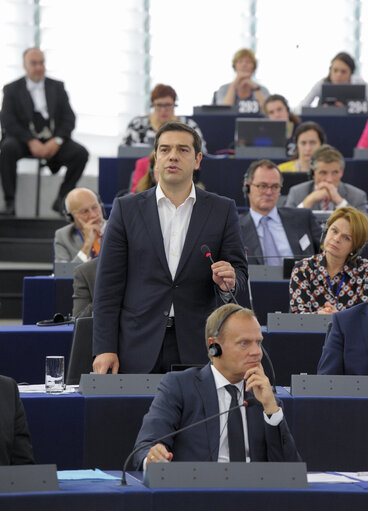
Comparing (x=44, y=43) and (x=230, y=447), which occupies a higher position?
(x=44, y=43)

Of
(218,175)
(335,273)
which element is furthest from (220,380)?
(218,175)

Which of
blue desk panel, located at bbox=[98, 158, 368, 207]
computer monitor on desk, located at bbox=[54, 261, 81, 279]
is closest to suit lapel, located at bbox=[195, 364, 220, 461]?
computer monitor on desk, located at bbox=[54, 261, 81, 279]

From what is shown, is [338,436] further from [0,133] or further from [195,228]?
[0,133]

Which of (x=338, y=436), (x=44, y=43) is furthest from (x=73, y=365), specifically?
(x=44, y=43)

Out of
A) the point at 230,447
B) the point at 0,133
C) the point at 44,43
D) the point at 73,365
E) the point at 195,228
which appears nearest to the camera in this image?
the point at 230,447

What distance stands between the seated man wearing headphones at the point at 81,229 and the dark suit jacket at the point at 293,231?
737 millimetres

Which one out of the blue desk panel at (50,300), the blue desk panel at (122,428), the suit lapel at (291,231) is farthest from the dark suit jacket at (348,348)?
the suit lapel at (291,231)

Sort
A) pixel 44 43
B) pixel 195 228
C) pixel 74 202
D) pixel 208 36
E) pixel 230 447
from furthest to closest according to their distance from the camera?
pixel 208 36
pixel 44 43
pixel 74 202
pixel 195 228
pixel 230 447

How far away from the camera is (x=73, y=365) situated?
4277mm

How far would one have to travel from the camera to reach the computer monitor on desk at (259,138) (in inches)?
319

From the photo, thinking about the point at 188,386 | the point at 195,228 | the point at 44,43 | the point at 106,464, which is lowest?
the point at 106,464

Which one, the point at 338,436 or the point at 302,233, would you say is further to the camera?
the point at 302,233

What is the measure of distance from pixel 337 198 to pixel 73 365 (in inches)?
116

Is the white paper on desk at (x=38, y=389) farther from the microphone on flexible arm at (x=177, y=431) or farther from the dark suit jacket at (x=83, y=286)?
the dark suit jacket at (x=83, y=286)
